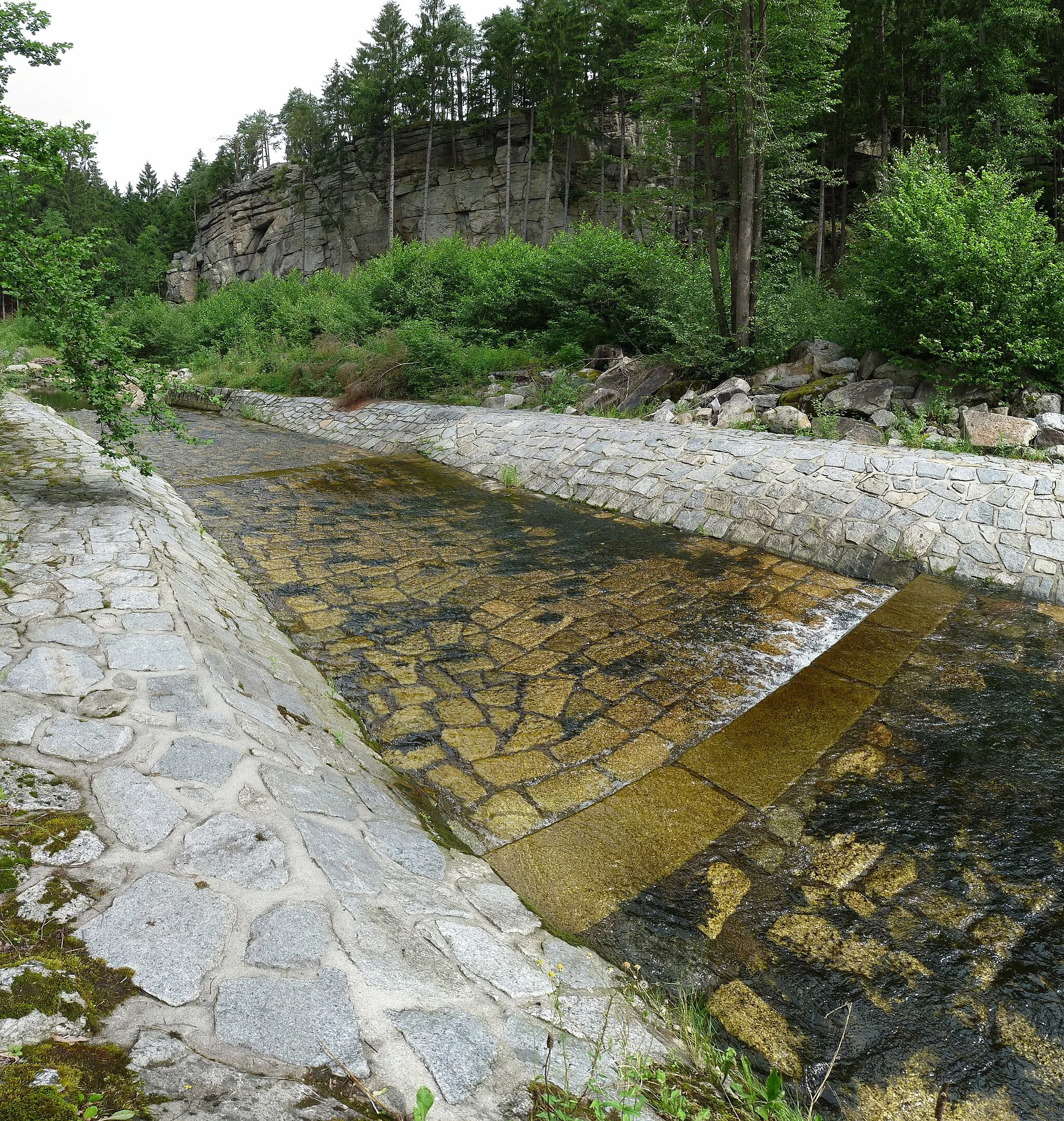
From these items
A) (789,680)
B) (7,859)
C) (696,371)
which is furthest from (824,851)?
(696,371)

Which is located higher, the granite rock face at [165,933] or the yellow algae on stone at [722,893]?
the granite rock face at [165,933]

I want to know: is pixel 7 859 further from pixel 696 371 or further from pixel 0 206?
pixel 696 371

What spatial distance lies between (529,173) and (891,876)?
127 ft

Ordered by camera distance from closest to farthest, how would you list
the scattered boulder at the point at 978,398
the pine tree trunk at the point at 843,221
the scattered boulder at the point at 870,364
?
1. the scattered boulder at the point at 978,398
2. the scattered boulder at the point at 870,364
3. the pine tree trunk at the point at 843,221

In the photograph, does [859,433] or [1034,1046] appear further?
[859,433]

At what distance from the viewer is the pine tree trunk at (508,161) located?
35250 millimetres

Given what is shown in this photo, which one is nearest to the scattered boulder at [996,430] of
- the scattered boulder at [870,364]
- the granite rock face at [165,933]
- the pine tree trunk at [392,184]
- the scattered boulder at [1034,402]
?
the scattered boulder at [1034,402]

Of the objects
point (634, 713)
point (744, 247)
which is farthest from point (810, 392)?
point (634, 713)

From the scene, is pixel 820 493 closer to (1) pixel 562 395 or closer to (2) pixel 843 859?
(2) pixel 843 859

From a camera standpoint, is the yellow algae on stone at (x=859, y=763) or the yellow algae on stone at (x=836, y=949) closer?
the yellow algae on stone at (x=836, y=949)

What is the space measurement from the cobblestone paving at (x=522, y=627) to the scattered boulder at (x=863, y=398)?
10.9ft

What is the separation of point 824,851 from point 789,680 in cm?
163

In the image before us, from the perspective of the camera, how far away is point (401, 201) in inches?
1550

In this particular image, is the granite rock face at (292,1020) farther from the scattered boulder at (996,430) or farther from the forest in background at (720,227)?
the scattered boulder at (996,430)
